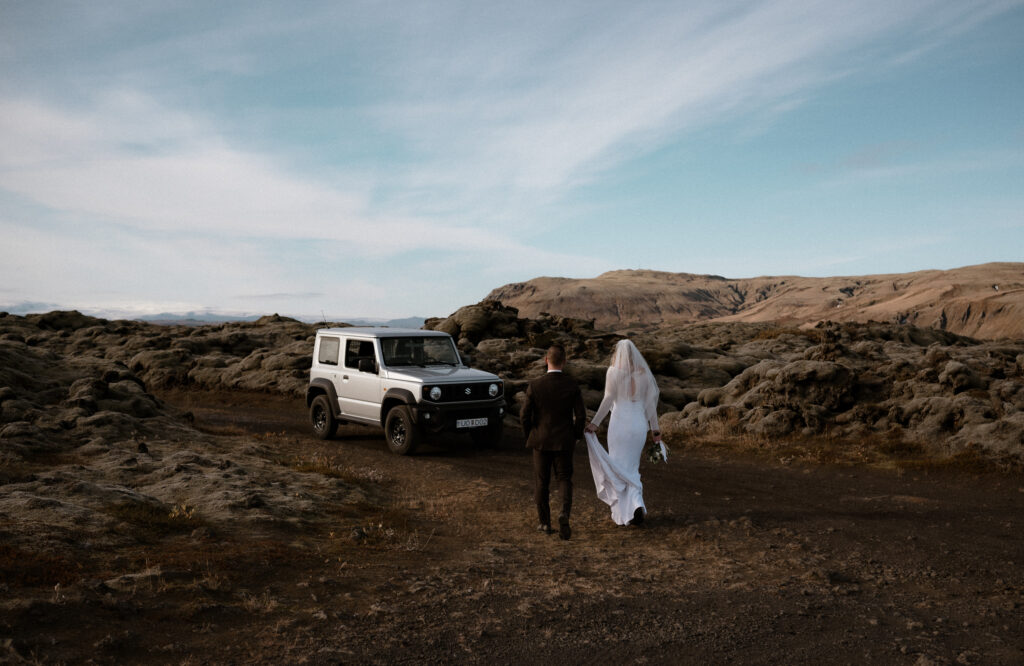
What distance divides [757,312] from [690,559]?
530 feet

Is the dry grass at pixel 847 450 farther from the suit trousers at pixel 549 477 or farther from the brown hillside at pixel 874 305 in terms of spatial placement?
the brown hillside at pixel 874 305

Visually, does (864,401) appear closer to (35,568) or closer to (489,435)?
(489,435)

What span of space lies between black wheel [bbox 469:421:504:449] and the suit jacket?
6473mm

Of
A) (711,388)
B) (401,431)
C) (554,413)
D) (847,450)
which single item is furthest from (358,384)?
(847,450)

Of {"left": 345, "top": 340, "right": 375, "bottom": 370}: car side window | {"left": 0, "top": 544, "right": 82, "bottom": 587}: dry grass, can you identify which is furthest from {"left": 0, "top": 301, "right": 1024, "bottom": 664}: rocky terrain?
{"left": 345, "top": 340, "right": 375, "bottom": 370}: car side window

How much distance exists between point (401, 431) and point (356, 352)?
2.23 meters

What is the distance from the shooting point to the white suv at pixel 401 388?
45.0 ft

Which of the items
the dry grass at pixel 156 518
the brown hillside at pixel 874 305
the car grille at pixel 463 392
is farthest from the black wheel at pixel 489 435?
the brown hillside at pixel 874 305

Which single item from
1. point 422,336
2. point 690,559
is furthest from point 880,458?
point 422,336

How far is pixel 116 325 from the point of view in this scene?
1667 inches

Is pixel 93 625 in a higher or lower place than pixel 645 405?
lower

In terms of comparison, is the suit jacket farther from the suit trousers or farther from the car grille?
the car grille

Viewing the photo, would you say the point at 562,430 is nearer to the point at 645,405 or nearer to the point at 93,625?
the point at 645,405

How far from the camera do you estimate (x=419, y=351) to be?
15109mm
